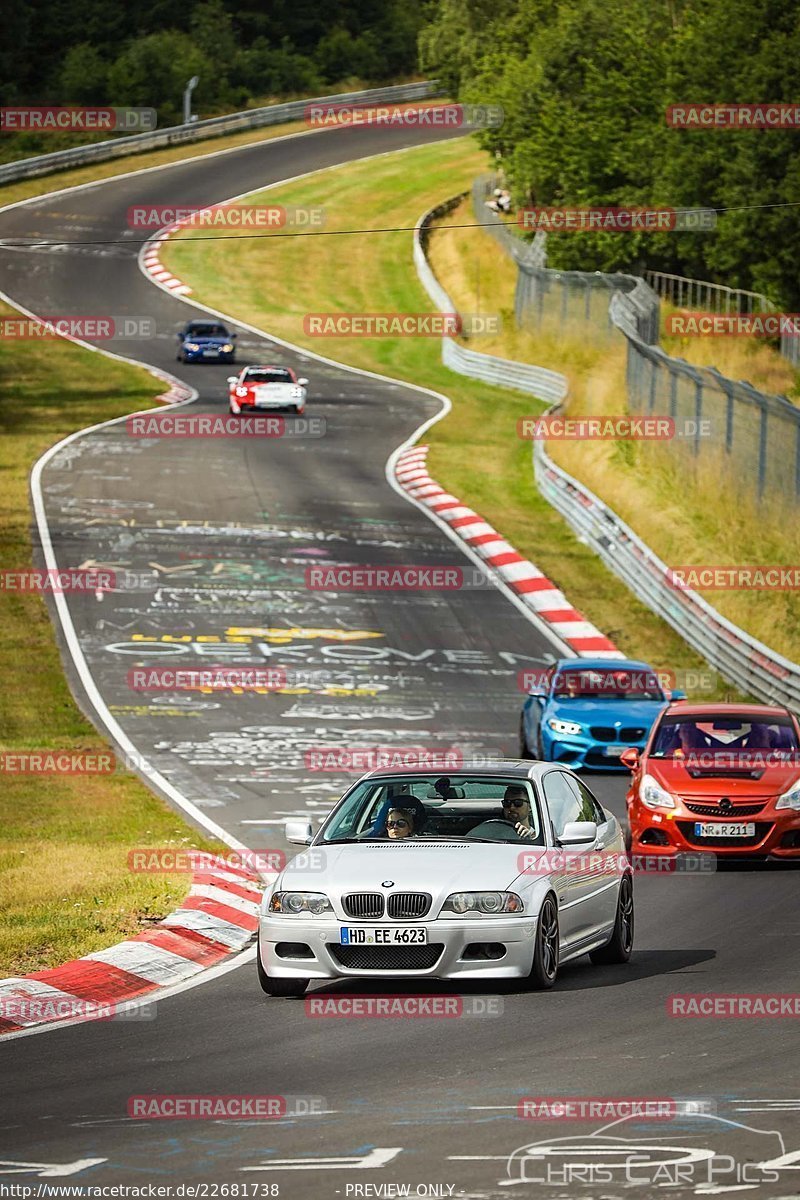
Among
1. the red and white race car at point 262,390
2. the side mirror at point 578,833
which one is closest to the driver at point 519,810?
the side mirror at point 578,833

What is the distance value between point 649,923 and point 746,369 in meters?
36.8

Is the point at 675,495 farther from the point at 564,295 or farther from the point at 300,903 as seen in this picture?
the point at 300,903

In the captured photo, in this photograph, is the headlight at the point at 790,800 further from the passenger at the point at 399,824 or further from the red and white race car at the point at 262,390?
the red and white race car at the point at 262,390

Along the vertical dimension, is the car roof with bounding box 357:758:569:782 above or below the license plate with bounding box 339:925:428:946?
above

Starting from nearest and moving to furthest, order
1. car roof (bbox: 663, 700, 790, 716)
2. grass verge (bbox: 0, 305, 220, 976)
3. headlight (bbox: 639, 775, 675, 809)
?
grass verge (bbox: 0, 305, 220, 976) → headlight (bbox: 639, 775, 675, 809) → car roof (bbox: 663, 700, 790, 716)

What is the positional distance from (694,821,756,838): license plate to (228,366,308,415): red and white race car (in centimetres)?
3383

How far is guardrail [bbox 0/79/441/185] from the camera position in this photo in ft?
287

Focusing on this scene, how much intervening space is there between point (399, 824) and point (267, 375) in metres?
39.2

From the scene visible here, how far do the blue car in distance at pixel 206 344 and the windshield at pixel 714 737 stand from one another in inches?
1632

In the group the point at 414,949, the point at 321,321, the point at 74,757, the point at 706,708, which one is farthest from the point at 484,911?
the point at 321,321

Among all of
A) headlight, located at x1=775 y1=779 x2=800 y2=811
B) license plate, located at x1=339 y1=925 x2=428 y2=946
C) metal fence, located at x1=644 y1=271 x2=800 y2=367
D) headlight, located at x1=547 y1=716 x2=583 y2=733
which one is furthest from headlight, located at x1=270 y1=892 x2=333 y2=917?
metal fence, located at x1=644 y1=271 x2=800 y2=367

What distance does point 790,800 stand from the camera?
17.7 meters

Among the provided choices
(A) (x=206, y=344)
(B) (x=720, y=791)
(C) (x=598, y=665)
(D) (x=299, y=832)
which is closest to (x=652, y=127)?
(A) (x=206, y=344)

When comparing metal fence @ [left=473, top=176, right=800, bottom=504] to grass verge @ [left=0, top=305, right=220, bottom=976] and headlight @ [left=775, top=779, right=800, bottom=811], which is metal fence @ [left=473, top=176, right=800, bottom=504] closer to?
grass verge @ [left=0, top=305, right=220, bottom=976]
